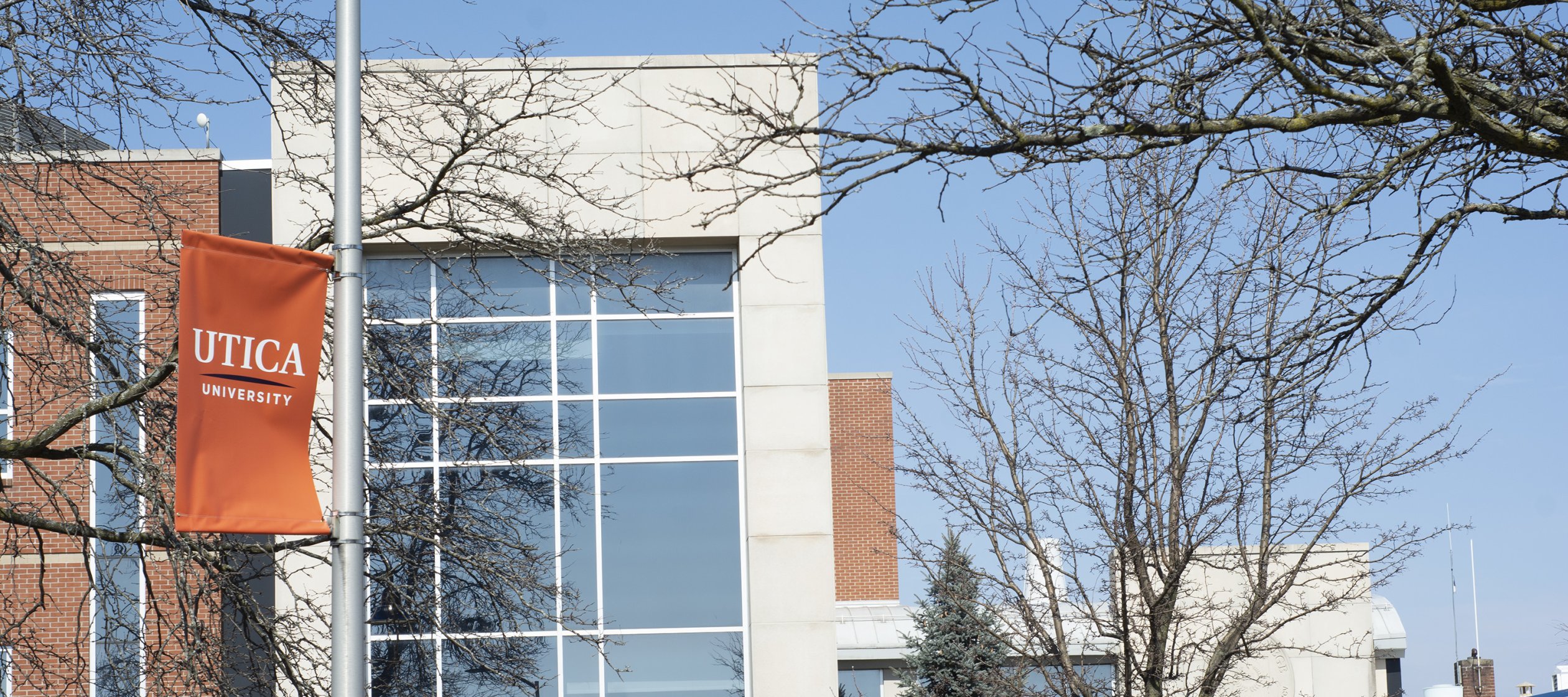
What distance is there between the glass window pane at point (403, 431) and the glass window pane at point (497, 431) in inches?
10.2

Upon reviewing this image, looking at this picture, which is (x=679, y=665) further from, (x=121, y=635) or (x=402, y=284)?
(x=121, y=635)

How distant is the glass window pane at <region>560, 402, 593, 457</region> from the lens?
641 inches

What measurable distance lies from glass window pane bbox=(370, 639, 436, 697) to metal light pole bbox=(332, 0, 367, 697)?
8.19 m

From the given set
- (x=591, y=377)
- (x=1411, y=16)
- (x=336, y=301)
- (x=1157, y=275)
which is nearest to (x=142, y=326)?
(x=591, y=377)

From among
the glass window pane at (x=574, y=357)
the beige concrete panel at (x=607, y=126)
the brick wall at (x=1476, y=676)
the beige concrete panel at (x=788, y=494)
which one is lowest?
the brick wall at (x=1476, y=676)

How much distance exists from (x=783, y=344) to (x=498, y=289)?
309cm

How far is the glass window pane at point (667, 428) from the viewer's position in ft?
53.7

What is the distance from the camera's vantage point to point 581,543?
16.1 m

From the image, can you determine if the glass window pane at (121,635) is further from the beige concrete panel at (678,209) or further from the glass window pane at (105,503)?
the beige concrete panel at (678,209)

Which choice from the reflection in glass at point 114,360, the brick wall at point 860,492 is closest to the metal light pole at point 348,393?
the reflection in glass at point 114,360

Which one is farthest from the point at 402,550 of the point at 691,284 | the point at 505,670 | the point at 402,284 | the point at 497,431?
the point at 691,284

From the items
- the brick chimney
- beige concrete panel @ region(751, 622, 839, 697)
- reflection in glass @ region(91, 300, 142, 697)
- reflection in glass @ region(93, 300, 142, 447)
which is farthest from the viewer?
the brick chimney

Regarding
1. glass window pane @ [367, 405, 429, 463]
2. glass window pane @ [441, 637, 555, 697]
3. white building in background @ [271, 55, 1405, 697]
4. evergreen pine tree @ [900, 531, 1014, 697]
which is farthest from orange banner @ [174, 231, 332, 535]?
evergreen pine tree @ [900, 531, 1014, 697]

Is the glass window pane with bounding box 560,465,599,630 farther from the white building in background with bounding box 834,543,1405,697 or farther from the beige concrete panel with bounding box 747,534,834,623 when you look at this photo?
the white building in background with bounding box 834,543,1405,697
